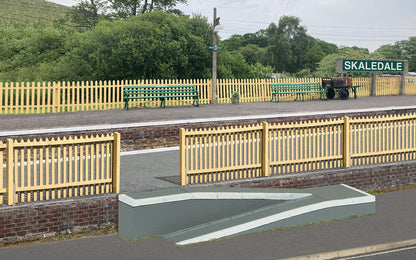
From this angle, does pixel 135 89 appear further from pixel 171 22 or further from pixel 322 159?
pixel 171 22

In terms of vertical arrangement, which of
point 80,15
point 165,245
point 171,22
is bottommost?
point 165,245

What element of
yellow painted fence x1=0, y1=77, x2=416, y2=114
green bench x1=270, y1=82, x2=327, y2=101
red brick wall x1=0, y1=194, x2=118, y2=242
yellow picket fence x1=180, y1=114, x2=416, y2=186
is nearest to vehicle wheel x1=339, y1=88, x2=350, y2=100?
green bench x1=270, y1=82, x2=327, y2=101

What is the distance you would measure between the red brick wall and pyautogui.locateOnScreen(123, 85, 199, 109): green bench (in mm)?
14478

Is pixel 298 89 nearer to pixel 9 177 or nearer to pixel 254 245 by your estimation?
pixel 254 245

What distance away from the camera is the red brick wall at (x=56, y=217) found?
8375 mm

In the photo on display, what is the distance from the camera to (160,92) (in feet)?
80.1

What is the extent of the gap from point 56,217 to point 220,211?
108 inches

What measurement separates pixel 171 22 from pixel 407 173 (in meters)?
29.0

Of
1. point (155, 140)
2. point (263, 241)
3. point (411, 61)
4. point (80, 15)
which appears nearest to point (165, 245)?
point (263, 241)

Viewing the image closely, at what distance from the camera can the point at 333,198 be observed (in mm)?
9930

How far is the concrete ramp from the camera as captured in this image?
28.3 feet

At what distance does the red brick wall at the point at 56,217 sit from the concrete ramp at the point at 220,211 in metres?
0.29

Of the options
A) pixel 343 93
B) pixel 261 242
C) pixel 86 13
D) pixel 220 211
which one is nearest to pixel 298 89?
pixel 343 93

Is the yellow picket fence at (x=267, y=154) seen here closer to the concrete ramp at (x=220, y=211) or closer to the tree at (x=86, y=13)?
the concrete ramp at (x=220, y=211)
